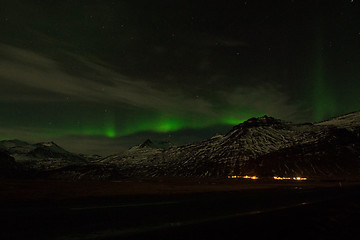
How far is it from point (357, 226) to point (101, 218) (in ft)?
42.4

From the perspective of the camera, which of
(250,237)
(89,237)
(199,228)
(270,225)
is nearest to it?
(89,237)

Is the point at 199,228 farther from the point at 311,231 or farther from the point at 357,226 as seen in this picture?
the point at 357,226

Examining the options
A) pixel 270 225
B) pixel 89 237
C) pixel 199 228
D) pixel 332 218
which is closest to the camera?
pixel 89 237

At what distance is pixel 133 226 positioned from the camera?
1279 centimetres

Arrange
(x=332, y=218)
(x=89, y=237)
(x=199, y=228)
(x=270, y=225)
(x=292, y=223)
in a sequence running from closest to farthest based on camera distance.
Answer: (x=89, y=237)
(x=199, y=228)
(x=270, y=225)
(x=292, y=223)
(x=332, y=218)

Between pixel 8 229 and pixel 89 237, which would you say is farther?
pixel 8 229

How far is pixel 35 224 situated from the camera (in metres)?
12.9

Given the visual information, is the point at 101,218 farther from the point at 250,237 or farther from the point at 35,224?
the point at 250,237

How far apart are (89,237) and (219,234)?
15.5ft

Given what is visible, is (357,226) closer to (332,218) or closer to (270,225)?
(332,218)

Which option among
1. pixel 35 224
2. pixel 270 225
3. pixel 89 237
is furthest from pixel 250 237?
pixel 35 224

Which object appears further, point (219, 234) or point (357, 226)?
point (357, 226)

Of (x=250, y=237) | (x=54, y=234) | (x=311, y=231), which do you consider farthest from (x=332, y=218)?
(x=54, y=234)

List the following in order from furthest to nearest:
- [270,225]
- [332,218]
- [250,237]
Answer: [332,218] → [270,225] → [250,237]
